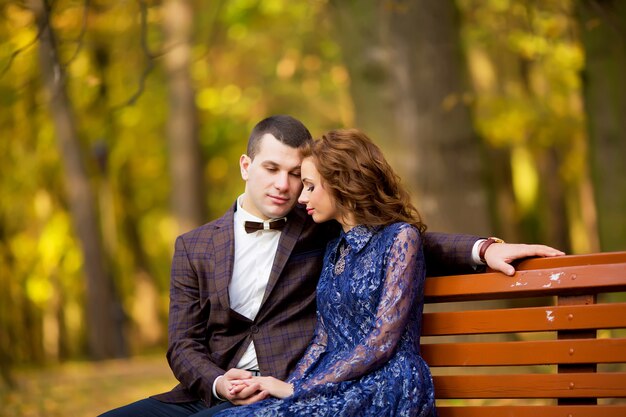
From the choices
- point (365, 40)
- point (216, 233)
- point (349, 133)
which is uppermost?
point (365, 40)

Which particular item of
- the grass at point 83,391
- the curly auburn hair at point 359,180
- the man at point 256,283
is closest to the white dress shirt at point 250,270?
the man at point 256,283

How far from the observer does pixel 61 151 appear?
66.1 ft

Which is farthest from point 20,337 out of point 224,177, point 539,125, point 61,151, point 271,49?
point 539,125

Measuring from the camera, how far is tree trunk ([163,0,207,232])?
18.3 m

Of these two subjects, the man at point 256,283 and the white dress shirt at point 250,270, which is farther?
the white dress shirt at point 250,270

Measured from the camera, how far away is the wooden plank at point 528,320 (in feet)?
14.1

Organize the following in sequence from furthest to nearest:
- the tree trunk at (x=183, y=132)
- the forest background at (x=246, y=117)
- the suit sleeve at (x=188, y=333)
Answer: the tree trunk at (x=183, y=132) < the forest background at (x=246, y=117) < the suit sleeve at (x=188, y=333)

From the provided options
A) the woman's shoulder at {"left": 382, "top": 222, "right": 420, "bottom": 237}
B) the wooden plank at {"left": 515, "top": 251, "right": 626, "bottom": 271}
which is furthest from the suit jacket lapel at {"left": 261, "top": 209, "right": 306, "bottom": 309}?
the wooden plank at {"left": 515, "top": 251, "right": 626, "bottom": 271}

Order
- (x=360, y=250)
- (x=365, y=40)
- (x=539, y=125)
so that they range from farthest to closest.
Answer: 1. (x=539, y=125)
2. (x=365, y=40)
3. (x=360, y=250)

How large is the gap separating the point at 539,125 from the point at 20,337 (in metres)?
20.8

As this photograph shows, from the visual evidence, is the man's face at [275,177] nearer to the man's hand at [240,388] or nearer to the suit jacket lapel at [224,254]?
the suit jacket lapel at [224,254]

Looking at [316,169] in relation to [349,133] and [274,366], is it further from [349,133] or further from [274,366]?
[274,366]

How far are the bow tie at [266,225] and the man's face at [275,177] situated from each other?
6cm

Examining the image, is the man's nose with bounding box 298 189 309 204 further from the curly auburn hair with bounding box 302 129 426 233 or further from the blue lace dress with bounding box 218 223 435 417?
the blue lace dress with bounding box 218 223 435 417
